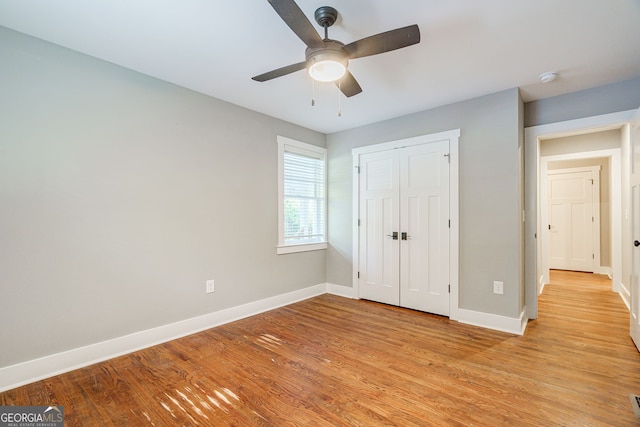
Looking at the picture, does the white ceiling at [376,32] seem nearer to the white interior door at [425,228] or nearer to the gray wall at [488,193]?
the gray wall at [488,193]

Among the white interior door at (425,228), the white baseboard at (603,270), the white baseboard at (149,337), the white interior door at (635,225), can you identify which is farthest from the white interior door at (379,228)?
the white baseboard at (603,270)

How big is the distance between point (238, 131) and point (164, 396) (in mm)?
2679

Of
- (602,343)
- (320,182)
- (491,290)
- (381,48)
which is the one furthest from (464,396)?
(320,182)

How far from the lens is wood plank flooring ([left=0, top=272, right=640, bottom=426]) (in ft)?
5.77

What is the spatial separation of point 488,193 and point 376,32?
2106 mm

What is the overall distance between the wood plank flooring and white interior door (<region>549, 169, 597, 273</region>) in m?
3.33

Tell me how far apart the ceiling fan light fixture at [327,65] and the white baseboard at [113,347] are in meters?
2.66

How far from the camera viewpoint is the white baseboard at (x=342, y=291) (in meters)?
4.29

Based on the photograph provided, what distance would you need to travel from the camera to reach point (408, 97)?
3.23 metres

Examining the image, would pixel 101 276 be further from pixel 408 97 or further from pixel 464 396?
pixel 408 97

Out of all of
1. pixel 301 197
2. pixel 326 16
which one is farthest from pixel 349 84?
pixel 301 197

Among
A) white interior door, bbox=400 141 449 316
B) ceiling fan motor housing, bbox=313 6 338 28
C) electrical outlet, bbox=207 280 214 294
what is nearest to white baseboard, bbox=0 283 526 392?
electrical outlet, bbox=207 280 214 294

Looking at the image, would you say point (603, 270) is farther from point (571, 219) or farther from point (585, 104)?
point (585, 104)

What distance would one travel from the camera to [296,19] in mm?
1497
